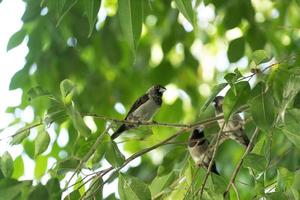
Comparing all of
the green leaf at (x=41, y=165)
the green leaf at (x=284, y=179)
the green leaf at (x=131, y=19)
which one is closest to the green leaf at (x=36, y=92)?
the green leaf at (x=131, y=19)

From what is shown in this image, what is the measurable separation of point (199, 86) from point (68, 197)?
2776 millimetres

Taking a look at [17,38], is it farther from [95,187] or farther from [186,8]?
[186,8]

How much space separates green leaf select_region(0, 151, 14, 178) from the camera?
202 centimetres

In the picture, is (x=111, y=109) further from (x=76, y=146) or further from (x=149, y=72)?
(x=76, y=146)

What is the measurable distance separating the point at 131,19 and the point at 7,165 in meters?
0.57

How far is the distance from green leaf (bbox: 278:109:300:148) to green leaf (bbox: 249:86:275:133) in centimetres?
12

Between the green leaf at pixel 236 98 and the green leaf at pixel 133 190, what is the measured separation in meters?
0.36

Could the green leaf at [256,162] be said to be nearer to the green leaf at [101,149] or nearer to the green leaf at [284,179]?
the green leaf at [284,179]

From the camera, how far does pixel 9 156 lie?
205cm

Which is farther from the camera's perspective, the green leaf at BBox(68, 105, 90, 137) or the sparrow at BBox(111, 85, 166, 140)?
the sparrow at BBox(111, 85, 166, 140)

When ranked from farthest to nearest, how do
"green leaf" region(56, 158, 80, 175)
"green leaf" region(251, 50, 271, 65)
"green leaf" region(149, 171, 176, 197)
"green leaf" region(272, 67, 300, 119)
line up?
"green leaf" region(149, 171, 176, 197) < "green leaf" region(56, 158, 80, 175) < "green leaf" region(251, 50, 271, 65) < "green leaf" region(272, 67, 300, 119)

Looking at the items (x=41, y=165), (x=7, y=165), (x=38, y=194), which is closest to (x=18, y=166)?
(x=41, y=165)

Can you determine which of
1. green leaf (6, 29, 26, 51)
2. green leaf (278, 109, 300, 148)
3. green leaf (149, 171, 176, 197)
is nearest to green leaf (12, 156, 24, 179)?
green leaf (6, 29, 26, 51)

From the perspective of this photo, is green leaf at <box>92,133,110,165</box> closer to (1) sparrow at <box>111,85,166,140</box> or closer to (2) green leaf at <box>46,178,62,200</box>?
(2) green leaf at <box>46,178,62,200</box>
